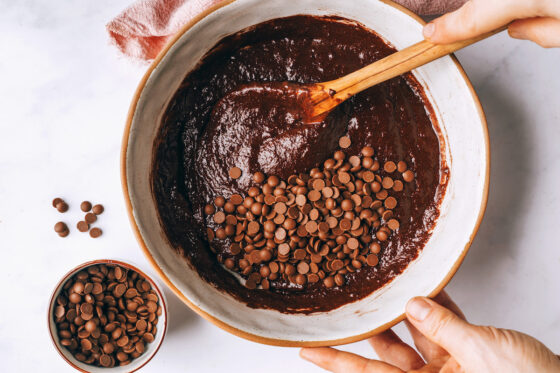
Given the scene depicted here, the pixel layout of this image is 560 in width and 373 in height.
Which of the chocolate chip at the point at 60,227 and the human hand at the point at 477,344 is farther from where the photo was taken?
the chocolate chip at the point at 60,227

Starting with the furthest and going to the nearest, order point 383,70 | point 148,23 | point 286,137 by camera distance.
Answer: point 148,23 → point 286,137 → point 383,70

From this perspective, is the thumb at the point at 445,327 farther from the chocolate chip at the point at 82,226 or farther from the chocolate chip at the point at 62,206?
the chocolate chip at the point at 62,206

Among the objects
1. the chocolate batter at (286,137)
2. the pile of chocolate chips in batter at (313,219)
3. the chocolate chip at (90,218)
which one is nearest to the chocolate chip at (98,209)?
the chocolate chip at (90,218)

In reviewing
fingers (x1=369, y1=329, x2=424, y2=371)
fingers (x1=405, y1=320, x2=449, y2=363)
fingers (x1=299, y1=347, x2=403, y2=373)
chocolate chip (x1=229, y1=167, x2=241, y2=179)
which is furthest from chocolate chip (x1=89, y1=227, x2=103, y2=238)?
fingers (x1=405, y1=320, x2=449, y2=363)

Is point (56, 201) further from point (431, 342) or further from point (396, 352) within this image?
point (431, 342)

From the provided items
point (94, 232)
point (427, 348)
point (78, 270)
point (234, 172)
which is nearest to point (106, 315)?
point (78, 270)

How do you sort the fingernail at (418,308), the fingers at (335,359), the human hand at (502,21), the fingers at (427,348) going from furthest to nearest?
1. the fingers at (427,348)
2. the fingers at (335,359)
3. the fingernail at (418,308)
4. the human hand at (502,21)

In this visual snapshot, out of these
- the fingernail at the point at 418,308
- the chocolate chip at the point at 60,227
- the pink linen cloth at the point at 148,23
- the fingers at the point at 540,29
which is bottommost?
the fingernail at the point at 418,308
